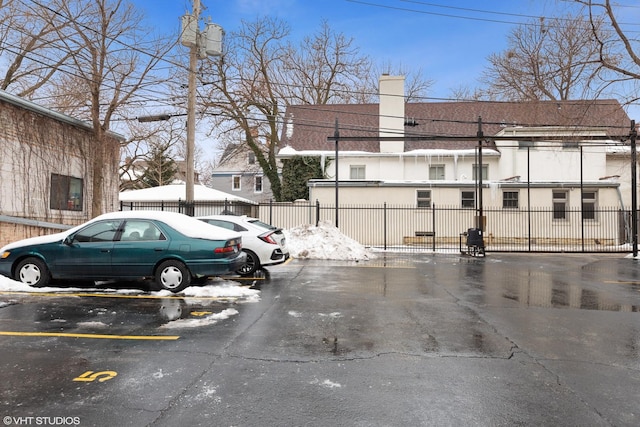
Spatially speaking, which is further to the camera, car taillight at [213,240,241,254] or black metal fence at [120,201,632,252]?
black metal fence at [120,201,632,252]

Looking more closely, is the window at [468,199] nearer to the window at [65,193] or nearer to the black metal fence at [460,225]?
the black metal fence at [460,225]

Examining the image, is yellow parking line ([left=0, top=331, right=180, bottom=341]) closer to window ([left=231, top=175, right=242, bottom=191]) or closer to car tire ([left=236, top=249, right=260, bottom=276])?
car tire ([left=236, top=249, right=260, bottom=276])

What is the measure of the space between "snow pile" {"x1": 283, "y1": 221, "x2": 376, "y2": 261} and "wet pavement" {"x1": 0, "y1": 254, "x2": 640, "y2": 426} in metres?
6.72

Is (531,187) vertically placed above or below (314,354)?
above

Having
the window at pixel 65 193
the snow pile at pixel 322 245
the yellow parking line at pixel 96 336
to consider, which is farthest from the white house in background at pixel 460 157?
the yellow parking line at pixel 96 336

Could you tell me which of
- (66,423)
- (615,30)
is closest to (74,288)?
(66,423)

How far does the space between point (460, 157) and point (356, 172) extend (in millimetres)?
6562

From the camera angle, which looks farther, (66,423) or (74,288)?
(74,288)

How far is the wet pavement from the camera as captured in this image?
320cm

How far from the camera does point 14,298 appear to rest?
7.13 m

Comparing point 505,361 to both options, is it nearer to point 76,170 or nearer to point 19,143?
point 19,143

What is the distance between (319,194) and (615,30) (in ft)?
46.0

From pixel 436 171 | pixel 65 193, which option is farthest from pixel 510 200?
pixel 65 193

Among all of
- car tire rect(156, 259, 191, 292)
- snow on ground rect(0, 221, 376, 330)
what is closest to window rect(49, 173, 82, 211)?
snow on ground rect(0, 221, 376, 330)
